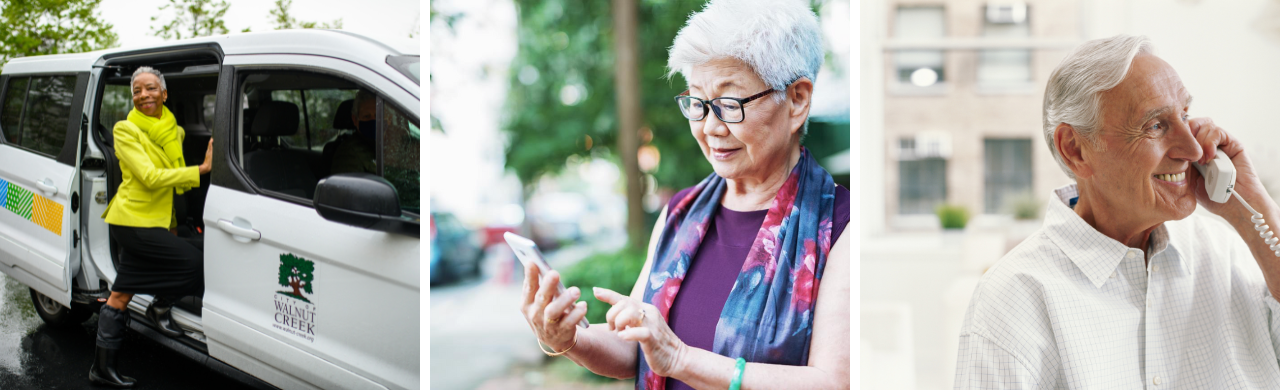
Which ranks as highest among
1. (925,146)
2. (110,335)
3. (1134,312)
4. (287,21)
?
(287,21)

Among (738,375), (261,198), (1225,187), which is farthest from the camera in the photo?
(261,198)

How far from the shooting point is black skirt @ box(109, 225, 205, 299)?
249 cm

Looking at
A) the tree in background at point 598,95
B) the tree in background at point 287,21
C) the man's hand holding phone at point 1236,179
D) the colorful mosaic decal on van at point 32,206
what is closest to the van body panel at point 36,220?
the colorful mosaic decal on van at point 32,206

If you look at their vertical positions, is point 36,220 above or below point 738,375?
above

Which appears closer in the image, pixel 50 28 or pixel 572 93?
pixel 572 93

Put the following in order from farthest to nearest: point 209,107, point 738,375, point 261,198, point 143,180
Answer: point 143,180
point 209,107
point 261,198
point 738,375

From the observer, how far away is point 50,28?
2668 mm

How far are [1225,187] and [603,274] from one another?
165 centimetres

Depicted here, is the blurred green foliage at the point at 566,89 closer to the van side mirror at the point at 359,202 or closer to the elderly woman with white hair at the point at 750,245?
the elderly woman with white hair at the point at 750,245

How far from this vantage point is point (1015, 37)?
7.39 feet

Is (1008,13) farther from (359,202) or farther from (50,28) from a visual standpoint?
(50,28)

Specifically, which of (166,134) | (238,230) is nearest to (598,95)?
(238,230)

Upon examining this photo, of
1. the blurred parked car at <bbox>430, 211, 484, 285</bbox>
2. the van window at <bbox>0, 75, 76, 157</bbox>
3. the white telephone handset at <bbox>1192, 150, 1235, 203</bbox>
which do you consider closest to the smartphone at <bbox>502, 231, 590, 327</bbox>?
the blurred parked car at <bbox>430, 211, 484, 285</bbox>

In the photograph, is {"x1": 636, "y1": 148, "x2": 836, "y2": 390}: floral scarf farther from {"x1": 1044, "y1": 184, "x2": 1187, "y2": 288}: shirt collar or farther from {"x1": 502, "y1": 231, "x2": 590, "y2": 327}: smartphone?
{"x1": 1044, "y1": 184, "x2": 1187, "y2": 288}: shirt collar
